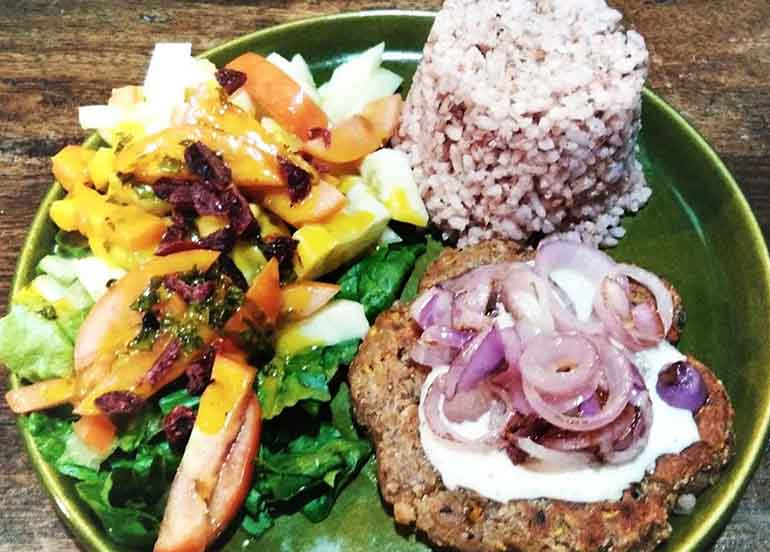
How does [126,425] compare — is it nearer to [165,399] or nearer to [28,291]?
[165,399]

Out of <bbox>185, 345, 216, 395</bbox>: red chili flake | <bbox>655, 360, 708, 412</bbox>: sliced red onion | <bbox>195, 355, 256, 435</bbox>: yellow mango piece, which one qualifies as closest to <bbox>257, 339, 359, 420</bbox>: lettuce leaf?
<bbox>195, 355, 256, 435</bbox>: yellow mango piece

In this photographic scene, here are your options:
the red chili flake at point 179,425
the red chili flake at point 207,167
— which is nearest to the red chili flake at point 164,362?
the red chili flake at point 179,425

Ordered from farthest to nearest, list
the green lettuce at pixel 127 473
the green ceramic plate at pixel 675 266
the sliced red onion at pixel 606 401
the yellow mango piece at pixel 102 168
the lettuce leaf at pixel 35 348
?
the yellow mango piece at pixel 102 168, the lettuce leaf at pixel 35 348, the green ceramic plate at pixel 675 266, the green lettuce at pixel 127 473, the sliced red onion at pixel 606 401

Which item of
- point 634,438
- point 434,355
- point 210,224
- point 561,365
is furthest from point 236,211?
point 634,438

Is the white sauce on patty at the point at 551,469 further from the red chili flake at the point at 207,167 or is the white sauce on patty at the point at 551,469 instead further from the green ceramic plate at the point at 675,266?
the red chili flake at the point at 207,167

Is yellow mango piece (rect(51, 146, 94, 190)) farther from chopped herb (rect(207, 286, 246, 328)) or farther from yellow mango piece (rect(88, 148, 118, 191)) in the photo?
chopped herb (rect(207, 286, 246, 328))

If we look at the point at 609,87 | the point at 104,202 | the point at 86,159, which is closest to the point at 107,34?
the point at 86,159

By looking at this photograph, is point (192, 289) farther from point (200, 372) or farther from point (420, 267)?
point (420, 267)
